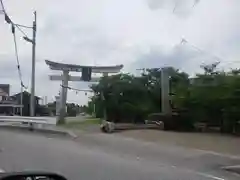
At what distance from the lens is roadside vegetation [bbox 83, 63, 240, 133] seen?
25.0m

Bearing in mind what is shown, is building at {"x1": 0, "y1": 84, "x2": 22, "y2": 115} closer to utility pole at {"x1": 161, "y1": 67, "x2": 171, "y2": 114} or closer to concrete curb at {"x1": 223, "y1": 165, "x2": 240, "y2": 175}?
utility pole at {"x1": 161, "y1": 67, "x2": 171, "y2": 114}

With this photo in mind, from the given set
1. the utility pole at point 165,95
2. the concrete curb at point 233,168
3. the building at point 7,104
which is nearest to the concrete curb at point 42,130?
the utility pole at point 165,95

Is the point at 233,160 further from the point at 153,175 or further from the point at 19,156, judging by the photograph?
the point at 19,156

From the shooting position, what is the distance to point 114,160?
631 inches

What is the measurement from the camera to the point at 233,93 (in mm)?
24016

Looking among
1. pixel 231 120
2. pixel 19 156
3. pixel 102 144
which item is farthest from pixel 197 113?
pixel 19 156

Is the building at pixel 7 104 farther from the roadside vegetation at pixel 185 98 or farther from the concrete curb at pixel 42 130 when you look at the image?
the concrete curb at pixel 42 130

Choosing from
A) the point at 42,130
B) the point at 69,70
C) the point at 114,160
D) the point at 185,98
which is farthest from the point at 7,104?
the point at 114,160

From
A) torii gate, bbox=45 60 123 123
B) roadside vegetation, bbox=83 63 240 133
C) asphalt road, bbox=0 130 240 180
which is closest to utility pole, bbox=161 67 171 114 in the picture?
roadside vegetation, bbox=83 63 240 133

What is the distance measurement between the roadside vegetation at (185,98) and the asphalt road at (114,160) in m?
5.73

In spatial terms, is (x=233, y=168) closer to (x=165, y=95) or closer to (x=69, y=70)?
(x=165, y=95)

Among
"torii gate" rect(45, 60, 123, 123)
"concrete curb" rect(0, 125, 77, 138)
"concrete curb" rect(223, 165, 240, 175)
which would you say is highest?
"torii gate" rect(45, 60, 123, 123)

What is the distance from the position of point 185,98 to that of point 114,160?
12118 millimetres

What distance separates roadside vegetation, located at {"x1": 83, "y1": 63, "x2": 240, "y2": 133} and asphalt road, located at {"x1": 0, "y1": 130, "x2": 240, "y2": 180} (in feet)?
18.8
